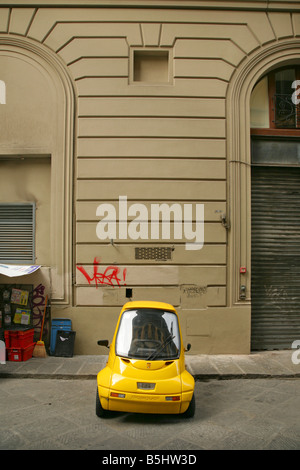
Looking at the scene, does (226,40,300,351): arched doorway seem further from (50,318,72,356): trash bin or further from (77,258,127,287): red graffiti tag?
(50,318,72,356): trash bin

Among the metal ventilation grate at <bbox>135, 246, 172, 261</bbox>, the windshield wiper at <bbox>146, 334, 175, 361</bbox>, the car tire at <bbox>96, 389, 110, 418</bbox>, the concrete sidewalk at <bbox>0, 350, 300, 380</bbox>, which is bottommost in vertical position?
the concrete sidewalk at <bbox>0, 350, 300, 380</bbox>

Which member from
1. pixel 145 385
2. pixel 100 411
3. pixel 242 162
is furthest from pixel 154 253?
pixel 100 411

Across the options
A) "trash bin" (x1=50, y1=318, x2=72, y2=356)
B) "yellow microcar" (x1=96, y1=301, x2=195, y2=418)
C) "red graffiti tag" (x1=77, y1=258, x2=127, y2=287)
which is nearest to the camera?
"yellow microcar" (x1=96, y1=301, x2=195, y2=418)

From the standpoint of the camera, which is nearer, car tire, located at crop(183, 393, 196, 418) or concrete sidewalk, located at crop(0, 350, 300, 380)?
car tire, located at crop(183, 393, 196, 418)

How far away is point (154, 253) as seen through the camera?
8.48 meters

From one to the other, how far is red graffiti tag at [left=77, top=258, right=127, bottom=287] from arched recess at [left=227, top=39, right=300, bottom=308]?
9.10 feet

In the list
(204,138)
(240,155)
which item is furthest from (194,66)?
(240,155)

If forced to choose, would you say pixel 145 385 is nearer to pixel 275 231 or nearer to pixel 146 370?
pixel 146 370

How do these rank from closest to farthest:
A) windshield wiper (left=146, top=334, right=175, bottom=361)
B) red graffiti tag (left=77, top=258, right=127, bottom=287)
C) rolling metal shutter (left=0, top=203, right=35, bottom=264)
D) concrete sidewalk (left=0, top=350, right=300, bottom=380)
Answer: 1. windshield wiper (left=146, top=334, right=175, bottom=361)
2. concrete sidewalk (left=0, top=350, right=300, bottom=380)
3. red graffiti tag (left=77, top=258, right=127, bottom=287)
4. rolling metal shutter (left=0, top=203, right=35, bottom=264)

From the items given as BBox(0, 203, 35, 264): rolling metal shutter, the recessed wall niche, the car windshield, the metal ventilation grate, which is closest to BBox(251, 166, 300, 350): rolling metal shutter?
the metal ventilation grate

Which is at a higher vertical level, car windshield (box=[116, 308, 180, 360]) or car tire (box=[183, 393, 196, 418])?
car windshield (box=[116, 308, 180, 360])

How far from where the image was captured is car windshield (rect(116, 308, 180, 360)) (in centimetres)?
528

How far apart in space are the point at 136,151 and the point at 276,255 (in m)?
4.56

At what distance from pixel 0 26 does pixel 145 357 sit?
28.9ft
